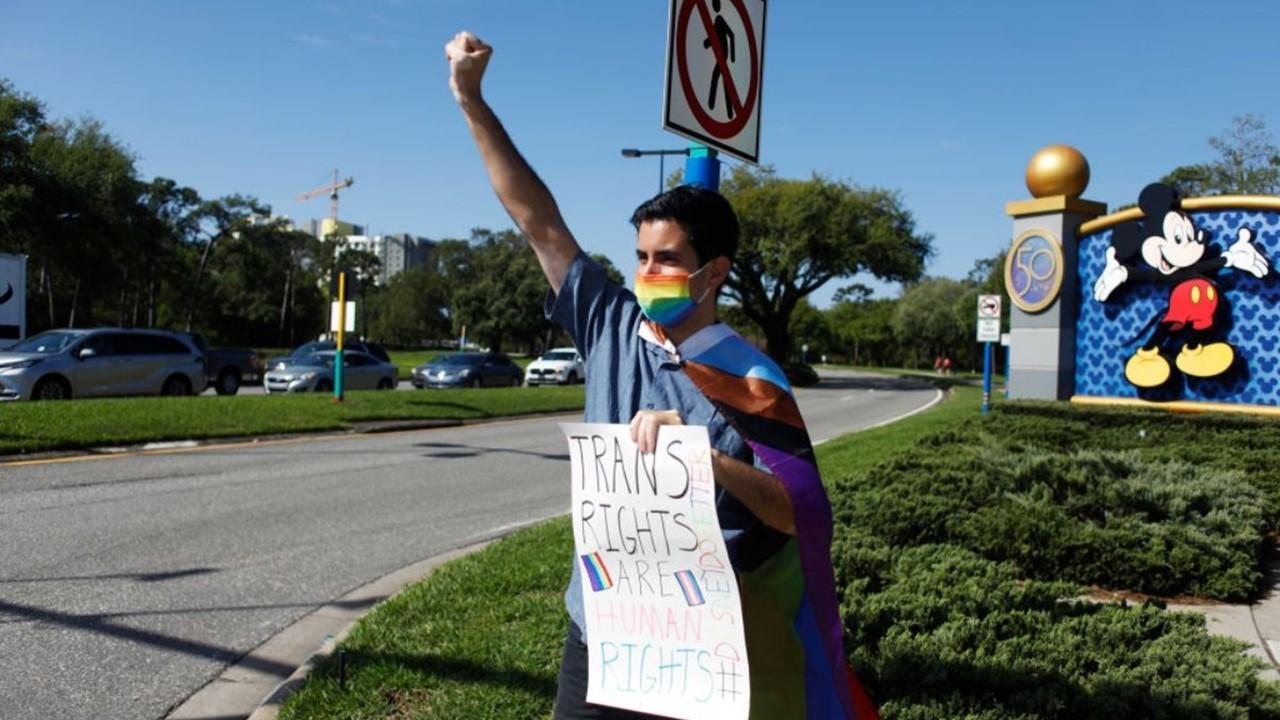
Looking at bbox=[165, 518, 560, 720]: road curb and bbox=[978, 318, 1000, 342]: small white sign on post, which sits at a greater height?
bbox=[978, 318, 1000, 342]: small white sign on post

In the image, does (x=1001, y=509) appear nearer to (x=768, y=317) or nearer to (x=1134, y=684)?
(x=1134, y=684)

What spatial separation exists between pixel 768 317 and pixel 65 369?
36.4 m

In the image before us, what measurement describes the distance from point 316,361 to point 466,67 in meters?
24.9

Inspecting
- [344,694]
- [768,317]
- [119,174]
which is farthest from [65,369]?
[768,317]

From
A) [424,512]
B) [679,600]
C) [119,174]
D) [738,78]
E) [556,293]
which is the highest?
[119,174]

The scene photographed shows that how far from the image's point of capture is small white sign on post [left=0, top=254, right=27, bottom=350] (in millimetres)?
19484

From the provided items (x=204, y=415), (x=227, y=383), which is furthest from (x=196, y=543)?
(x=227, y=383)

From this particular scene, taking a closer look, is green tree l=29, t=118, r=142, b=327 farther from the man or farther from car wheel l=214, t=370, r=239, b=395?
the man

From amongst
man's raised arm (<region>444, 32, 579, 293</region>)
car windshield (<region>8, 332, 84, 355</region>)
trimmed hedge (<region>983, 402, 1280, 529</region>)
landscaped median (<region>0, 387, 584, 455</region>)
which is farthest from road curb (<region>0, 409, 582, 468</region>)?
man's raised arm (<region>444, 32, 579, 293</region>)

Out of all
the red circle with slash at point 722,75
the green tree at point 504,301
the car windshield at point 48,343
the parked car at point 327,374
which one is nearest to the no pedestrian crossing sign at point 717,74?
the red circle with slash at point 722,75

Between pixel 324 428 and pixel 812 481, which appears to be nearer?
pixel 812 481

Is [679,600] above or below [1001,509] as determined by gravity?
above

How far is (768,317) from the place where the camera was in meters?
49.9

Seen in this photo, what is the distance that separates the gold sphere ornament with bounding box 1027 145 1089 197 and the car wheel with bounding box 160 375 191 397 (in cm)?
1745
